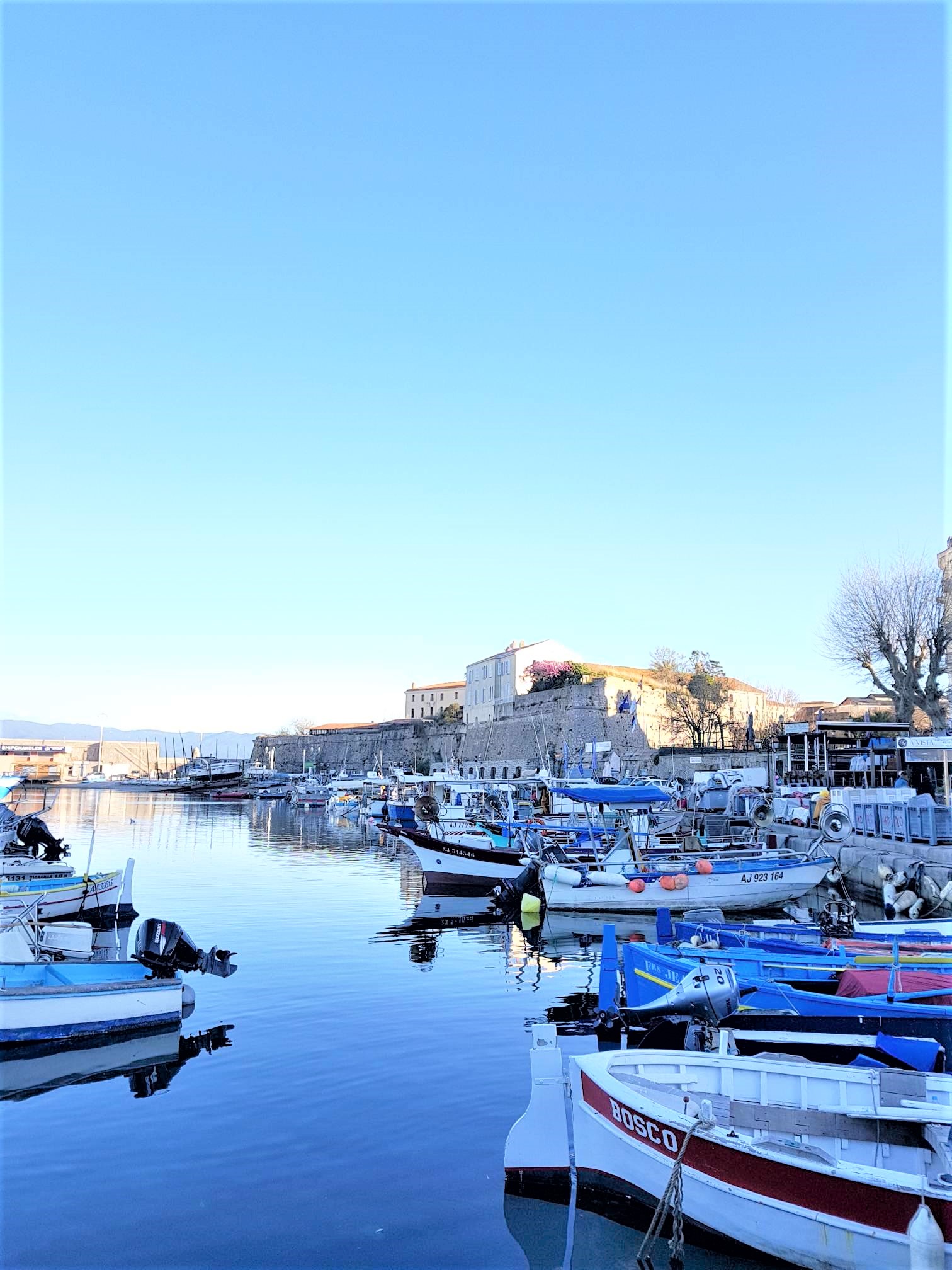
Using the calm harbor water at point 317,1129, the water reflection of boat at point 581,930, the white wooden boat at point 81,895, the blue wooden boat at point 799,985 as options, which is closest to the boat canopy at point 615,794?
the water reflection of boat at point 581,930

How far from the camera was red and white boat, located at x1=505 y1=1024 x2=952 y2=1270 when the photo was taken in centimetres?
472

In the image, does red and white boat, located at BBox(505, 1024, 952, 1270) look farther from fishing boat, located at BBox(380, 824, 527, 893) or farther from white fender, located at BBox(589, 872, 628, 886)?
fishing boat, located at BBox(380, 824, 527, 893)

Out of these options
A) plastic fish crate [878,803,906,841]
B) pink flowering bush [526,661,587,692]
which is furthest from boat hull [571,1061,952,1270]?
pink flowering bush [526,661,587,692]

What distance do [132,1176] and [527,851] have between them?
16.3 m

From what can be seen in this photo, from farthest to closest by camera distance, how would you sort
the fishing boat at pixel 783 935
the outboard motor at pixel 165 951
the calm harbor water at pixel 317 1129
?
1. the fishing boat at pixel 783 935
2. the outboard motor at pixel 165 951
3. the calm harbor water at pixel 317 1129

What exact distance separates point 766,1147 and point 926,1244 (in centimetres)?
85

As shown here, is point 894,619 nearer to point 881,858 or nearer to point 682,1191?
point 881,858

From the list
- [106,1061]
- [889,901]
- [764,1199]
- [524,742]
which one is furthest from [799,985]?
[524,742]

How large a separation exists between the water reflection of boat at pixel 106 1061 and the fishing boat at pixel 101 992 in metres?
0.13

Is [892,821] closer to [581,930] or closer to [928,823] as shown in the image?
[928,823]

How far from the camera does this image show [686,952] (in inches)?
381

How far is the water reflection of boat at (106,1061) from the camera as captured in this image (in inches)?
342

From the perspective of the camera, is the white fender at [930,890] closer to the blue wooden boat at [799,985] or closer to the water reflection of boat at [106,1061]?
the blue wooden boat at [799,985]

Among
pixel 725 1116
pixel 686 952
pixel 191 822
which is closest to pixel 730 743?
pixel 191 822
